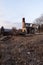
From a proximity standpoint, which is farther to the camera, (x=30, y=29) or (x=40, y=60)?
(x=30, y=29)

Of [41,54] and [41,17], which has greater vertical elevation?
[41,17]

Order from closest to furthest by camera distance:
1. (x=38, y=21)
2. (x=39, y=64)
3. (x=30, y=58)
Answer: (x=39, y=64) → (x=30, y=58) → (x=38, y=21)

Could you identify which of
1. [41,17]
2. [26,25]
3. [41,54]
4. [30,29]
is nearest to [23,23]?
[26,25]

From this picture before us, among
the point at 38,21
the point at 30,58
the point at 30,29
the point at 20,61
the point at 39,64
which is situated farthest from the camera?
the point at 38,21

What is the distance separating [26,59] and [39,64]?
1748 millimetres

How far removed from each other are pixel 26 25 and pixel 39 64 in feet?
211

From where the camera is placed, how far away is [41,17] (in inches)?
3364

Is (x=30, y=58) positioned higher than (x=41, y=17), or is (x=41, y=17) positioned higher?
(x=41, y=17)

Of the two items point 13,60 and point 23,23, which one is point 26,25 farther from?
point 13,60

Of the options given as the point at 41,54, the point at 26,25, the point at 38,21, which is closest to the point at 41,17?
the point at 38,21

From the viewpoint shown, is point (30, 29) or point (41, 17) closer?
point (30, 29)

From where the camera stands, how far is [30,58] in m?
14.5

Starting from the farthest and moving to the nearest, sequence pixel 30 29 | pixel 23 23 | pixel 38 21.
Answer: pixel 38 21, pixel 23 23, pixel 30 29

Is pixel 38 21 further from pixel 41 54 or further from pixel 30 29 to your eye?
pixel 41 54
